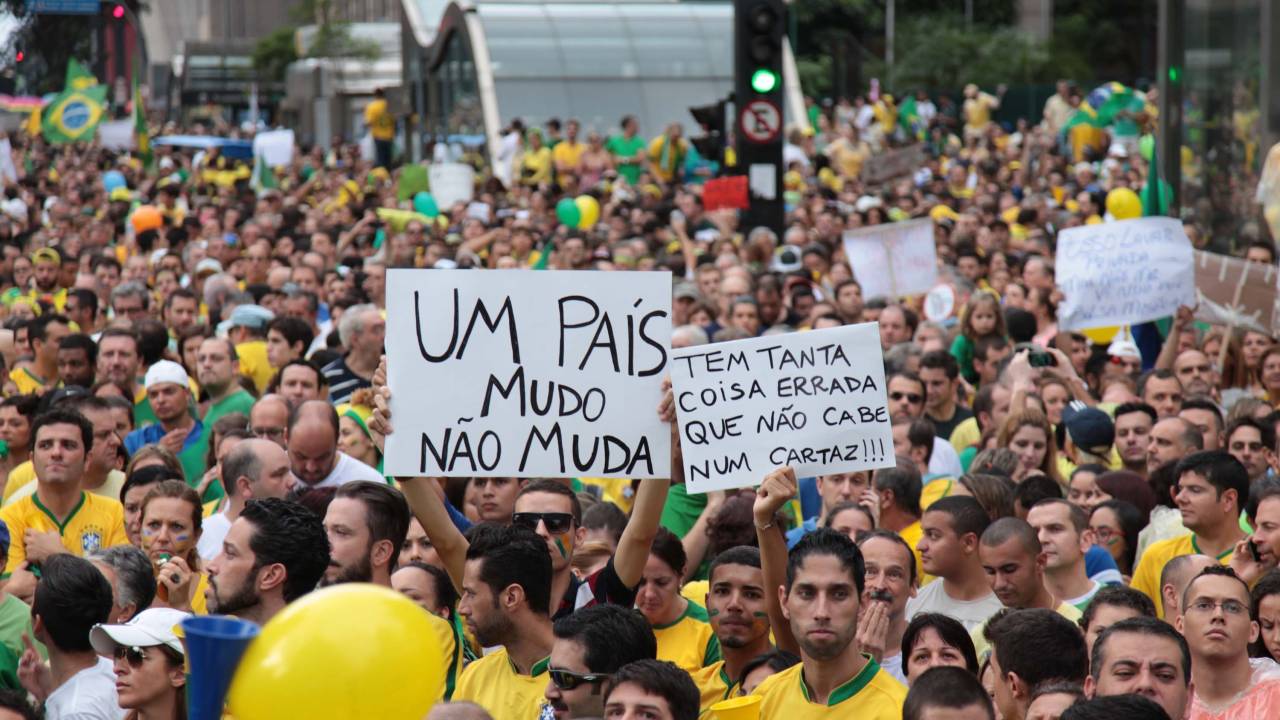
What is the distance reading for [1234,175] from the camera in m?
15.8

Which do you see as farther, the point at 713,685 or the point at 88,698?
the point at 713,685

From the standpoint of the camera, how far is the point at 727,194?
1722 cm

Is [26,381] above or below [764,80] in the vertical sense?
below

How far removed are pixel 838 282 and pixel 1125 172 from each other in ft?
29.9

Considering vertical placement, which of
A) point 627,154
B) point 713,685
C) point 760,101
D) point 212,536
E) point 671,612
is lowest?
point 713,685

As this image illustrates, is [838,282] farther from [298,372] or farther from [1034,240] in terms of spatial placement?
[298,372]

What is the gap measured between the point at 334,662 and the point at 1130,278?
31.3 ft

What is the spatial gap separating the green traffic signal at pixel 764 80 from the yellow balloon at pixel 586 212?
6.33m

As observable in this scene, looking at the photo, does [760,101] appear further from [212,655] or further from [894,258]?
[212,655]

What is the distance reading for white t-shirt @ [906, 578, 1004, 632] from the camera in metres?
6.60

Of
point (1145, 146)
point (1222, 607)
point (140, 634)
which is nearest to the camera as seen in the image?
point (140, 634)

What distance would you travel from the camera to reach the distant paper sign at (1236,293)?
1205 cm

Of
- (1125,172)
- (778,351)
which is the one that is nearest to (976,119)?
(1125,172)

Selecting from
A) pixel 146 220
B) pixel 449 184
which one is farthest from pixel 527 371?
pixel 449 184
